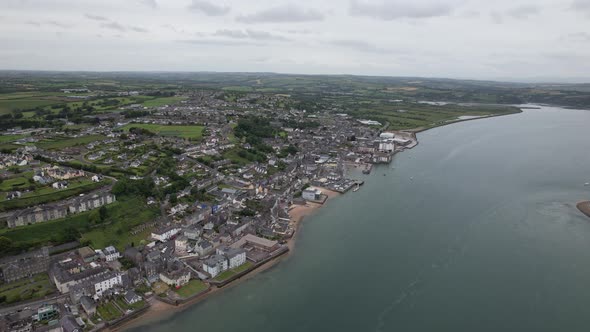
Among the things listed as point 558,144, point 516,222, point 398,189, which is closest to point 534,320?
point 516,222

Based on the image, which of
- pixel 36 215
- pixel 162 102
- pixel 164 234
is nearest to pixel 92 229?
pixel 36 215

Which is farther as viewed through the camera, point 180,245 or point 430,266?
point 180,245

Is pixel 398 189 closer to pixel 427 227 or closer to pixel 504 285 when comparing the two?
pixel 427 227

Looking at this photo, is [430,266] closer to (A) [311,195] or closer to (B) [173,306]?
(A) [311,195]

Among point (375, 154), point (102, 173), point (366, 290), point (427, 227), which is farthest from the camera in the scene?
point (375, 154)

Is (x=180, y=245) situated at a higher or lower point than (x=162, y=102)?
lower

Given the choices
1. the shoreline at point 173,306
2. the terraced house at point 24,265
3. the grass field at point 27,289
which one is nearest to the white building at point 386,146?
the shoreline at point 173,306

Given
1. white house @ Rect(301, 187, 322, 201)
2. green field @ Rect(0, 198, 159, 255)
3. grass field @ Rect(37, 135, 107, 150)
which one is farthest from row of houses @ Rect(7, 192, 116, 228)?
grass field @ Rect(37, 135, 107, 150)
